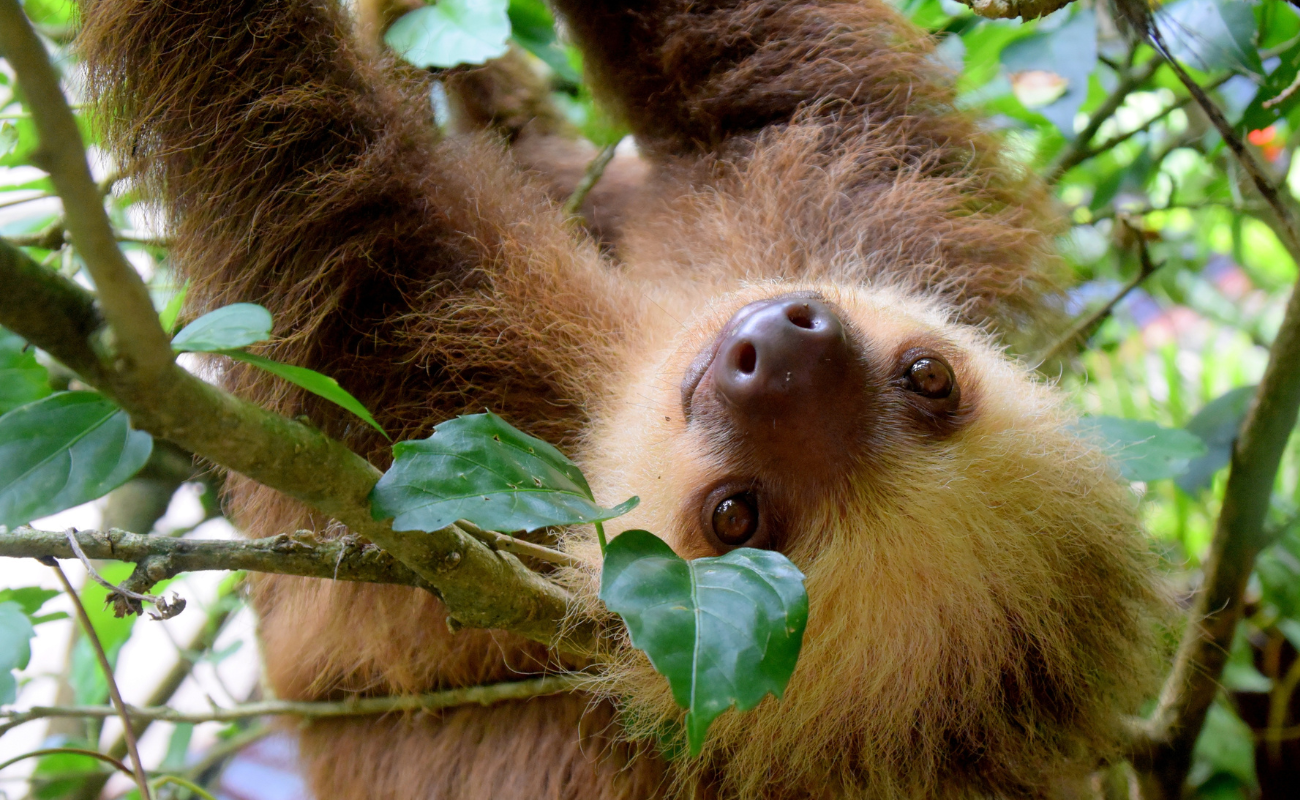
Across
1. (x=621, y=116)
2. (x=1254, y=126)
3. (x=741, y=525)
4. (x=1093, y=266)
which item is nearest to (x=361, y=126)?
(x=621, y=116)

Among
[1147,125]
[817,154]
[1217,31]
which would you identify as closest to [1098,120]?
[1147,125]

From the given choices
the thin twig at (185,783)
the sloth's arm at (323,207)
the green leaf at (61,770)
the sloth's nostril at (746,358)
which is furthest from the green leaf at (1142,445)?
the green leaf at (61,770)

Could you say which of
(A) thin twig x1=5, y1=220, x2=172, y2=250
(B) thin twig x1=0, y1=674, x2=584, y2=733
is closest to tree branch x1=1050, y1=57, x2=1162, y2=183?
(B) thin twig x1=0, y1=674, x2=584, y2=733

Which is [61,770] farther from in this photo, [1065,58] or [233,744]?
[1065,58]

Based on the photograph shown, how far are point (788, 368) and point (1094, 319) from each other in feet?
5.11

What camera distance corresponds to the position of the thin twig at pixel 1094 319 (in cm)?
276

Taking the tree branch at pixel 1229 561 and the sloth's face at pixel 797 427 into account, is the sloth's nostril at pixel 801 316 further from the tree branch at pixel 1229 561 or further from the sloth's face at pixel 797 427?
the tree branch at pixel 1229 561

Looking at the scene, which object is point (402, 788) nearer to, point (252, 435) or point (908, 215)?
point (252, 435)

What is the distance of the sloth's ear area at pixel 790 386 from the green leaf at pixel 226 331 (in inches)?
37.9

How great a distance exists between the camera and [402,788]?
2275mm

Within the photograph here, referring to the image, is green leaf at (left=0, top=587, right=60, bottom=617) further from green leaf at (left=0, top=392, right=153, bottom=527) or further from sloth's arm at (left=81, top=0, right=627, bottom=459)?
green leaf at (left=0, top=392, right=153, bottom=527)

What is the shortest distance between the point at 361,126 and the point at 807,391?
113cm

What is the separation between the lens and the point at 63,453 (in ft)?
3.75

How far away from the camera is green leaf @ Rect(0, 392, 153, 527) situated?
3.69 ft
